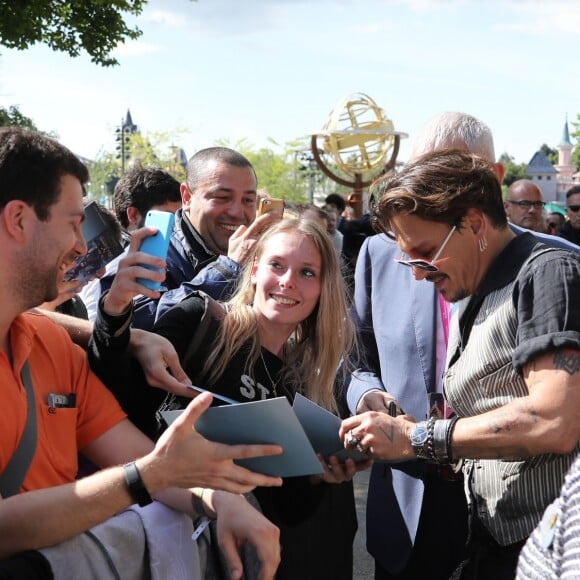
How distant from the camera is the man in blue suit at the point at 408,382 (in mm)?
3078

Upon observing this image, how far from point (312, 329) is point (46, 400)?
1.27 m

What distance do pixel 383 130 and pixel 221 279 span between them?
10.5 metres

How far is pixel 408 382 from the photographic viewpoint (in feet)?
10.5

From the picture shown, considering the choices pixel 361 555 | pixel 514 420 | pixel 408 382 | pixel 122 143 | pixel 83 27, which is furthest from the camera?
pixel 122 143

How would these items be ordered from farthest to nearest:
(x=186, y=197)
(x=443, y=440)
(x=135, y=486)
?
(x=186, y=197), (x=443, y=440), (x=135, y=486)

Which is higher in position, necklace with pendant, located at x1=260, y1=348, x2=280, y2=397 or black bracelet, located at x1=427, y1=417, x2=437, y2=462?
necklace with pendant, located at x1=260, y1=348, x2=280, y2=397

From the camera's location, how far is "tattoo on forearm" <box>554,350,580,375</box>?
2.08 meters

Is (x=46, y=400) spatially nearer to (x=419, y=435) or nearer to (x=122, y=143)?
(x=419, y=435)

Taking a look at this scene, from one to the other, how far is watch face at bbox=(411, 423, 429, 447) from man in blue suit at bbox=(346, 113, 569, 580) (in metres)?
0.59

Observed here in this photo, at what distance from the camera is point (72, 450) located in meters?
2.25

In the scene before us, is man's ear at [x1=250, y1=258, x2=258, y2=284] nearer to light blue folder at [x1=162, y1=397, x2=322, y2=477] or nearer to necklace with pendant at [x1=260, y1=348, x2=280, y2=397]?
necklace with pendant at [x1=260, y1=348, x2=280, y2=397]

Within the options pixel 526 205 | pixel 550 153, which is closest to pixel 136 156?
pixel 526 205

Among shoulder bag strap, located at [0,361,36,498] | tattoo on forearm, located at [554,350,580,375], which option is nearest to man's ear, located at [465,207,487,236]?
tattoo on forearm, located at [554,350,580,375]

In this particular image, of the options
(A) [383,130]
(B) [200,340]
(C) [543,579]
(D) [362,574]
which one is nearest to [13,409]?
(B) [200,340]
